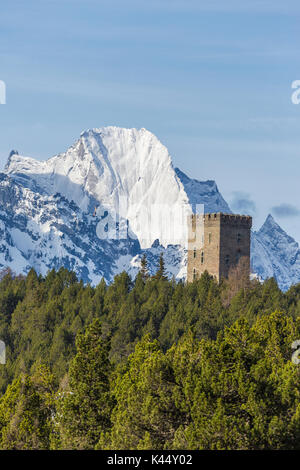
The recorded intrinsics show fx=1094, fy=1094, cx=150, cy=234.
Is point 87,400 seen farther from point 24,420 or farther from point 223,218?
point 223,218

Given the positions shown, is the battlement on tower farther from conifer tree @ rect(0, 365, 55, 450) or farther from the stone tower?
conifer tree @ rect(0, 365, 55, 450)

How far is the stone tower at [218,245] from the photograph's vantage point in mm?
163000

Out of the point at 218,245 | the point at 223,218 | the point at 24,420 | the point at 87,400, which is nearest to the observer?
the point at 24,420

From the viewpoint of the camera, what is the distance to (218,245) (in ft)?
541

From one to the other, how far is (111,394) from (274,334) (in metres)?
15.5

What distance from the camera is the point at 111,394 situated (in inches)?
2709

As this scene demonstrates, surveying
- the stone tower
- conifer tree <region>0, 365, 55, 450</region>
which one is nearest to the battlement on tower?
the stone tower

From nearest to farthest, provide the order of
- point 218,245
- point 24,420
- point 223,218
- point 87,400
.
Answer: point 24,420, point 87,400, point 218,245, point 223,218

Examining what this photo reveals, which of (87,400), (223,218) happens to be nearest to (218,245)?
(223,218)

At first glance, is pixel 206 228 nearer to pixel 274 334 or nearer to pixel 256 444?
pixel 274 334

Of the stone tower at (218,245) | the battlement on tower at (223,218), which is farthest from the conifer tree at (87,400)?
the battlement on tower at (223,218)

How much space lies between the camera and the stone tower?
163m

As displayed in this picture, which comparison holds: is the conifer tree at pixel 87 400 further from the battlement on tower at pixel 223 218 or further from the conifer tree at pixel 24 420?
the battlement on tower at pixel 223 218

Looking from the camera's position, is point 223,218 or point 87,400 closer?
point 87,400
